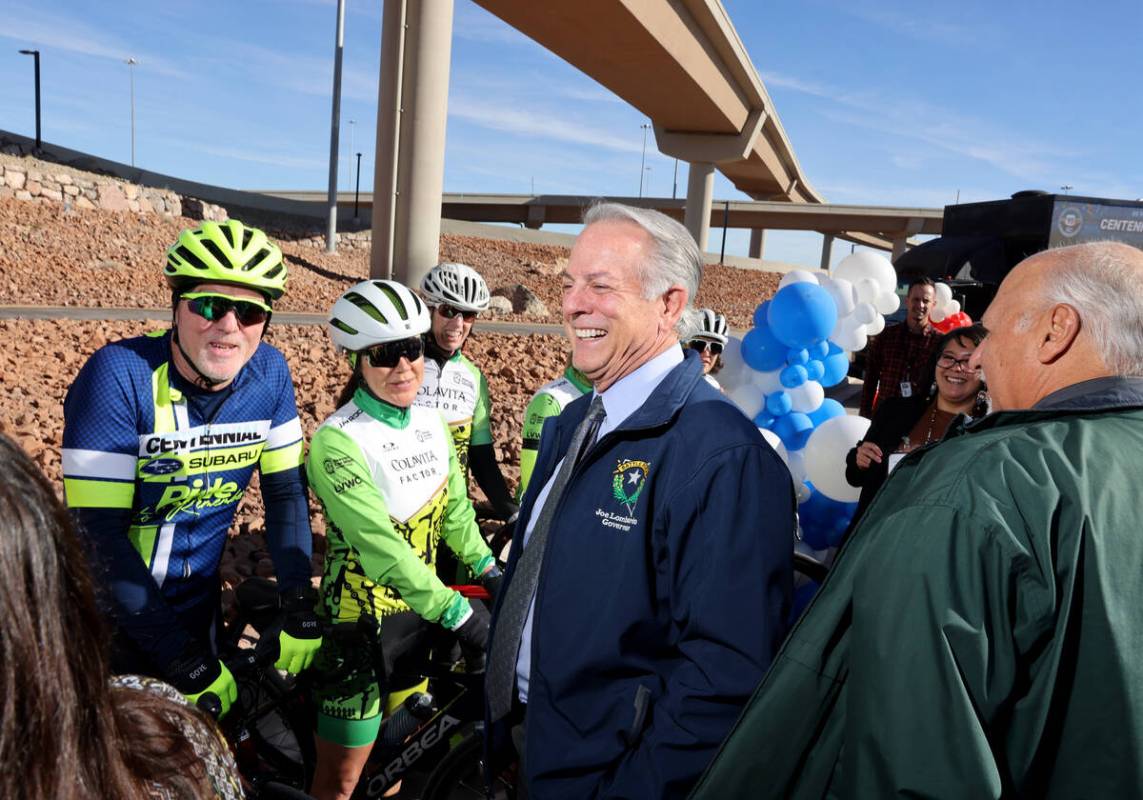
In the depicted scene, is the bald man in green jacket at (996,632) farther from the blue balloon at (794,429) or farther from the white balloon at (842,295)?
the white balloon at (842,295)

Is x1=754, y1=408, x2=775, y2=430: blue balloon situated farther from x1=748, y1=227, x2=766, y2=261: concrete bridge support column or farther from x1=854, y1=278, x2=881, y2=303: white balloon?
x1=748, y1=227, x2=766, y2=261: concrete bridge support column

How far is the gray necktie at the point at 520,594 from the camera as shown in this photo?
2291 millimetres

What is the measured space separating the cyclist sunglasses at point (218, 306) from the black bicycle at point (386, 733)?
1.09 meters

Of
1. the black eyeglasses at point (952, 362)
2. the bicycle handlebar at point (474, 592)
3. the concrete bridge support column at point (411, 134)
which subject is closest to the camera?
the bicycle handlebar at point (474, 592)

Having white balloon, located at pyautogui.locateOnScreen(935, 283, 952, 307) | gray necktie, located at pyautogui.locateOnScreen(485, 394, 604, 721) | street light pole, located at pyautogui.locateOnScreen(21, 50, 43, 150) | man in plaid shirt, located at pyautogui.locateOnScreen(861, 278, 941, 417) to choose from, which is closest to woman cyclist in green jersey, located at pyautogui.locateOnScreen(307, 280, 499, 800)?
gray necktie, located at pyautogui.locateOnScreen(485, 394, 604, 721)

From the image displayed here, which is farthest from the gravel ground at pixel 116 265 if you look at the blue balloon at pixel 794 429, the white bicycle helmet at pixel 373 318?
the white bicycle helmet at pixel 373 318

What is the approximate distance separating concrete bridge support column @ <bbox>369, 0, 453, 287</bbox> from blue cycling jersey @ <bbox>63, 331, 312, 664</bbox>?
47.6 ft

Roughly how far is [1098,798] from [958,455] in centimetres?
65

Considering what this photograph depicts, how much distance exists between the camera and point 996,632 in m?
1.38

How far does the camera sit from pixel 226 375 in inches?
111

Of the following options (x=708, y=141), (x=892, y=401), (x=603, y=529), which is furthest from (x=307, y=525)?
(x=708, y=141)

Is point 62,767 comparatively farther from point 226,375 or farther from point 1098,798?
point 226,375

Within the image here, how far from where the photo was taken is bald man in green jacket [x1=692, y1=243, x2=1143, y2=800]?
1.38m

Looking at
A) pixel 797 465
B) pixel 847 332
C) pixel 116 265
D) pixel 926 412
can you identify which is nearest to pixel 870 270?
pixel 847 332
